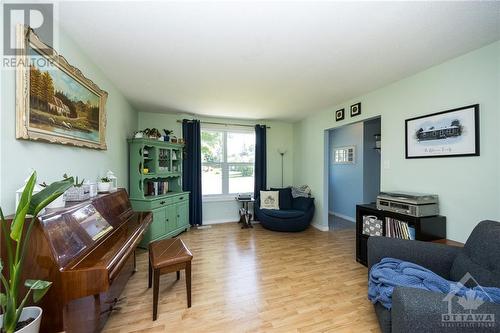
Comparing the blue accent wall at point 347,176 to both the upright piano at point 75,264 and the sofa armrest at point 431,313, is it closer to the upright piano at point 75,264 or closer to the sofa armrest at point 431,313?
the sofa armrest at point 431,313

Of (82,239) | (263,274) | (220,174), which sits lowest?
(263,274)

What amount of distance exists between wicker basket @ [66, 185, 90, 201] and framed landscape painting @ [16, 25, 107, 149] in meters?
0.38

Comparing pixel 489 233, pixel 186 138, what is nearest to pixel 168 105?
pixel 186 138

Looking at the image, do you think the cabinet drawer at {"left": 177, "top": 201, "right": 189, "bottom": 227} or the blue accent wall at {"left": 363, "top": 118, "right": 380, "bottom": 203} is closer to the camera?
the cabinet drawer at {"left": 177, "top": 201, "right": 189, "bottom": 227}

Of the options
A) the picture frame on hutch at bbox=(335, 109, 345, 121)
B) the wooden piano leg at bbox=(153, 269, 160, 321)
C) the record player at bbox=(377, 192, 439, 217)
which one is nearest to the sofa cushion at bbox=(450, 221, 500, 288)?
the record player at bbox=(377, 192, 439, 217)

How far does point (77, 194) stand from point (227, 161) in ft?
10.5

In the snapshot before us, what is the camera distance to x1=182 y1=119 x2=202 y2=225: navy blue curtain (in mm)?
4254

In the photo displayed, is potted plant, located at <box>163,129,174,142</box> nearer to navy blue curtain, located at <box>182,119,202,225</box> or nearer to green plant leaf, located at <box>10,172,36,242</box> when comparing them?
navy blue curtain, located at <box>182,119,202,225</box>

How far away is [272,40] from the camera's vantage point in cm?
176

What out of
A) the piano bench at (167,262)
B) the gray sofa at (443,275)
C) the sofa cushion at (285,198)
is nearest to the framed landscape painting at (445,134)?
the gray sofa at (443,275)

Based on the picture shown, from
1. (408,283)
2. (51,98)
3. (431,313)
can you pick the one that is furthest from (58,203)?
(408,283)

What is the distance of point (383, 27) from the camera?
1.60 meters

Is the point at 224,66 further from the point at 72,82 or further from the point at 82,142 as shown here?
the point at 82,142

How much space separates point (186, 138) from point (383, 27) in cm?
357
